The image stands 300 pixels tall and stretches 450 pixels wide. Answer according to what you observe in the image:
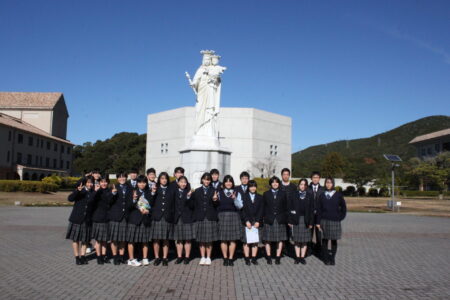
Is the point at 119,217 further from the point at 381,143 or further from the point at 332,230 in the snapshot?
the point at 381,143

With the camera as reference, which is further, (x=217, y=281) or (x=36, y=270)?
(x=36, y=270)

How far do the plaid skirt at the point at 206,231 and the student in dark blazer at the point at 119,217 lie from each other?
141 cm

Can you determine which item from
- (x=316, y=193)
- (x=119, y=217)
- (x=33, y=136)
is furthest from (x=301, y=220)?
(x=33, y=136)

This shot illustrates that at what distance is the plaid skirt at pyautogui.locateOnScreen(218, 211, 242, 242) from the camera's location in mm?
7129

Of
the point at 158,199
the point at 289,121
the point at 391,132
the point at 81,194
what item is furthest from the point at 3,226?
the point at 391,132

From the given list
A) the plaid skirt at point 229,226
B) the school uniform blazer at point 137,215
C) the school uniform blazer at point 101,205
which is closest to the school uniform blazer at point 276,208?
the plaid skirt at point 229,226

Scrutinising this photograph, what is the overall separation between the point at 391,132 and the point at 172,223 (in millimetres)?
125658

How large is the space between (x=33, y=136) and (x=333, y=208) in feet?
163

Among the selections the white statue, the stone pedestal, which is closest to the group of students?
the stone pedestal

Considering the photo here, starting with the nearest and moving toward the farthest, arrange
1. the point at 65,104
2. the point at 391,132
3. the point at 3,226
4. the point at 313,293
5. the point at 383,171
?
1. the point at 313,293
2. the point at 3,226
3. the point at 383,171
4. the point at 65,104
5. the point at 391,132

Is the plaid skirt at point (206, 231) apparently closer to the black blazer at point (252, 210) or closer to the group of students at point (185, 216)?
the group of students at point (185, 216)

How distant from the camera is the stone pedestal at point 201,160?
46.2 feet

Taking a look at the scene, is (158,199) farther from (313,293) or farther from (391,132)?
Result: (391,132)

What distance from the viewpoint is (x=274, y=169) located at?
46.3 meters
